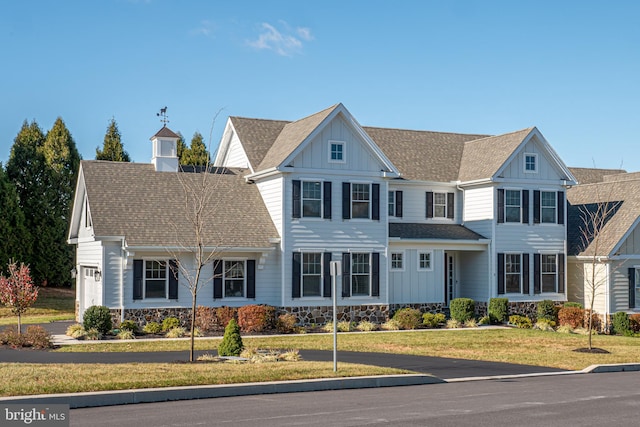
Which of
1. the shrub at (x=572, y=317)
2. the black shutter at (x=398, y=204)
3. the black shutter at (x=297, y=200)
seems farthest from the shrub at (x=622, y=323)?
the black shutter at (x=297, y=200)

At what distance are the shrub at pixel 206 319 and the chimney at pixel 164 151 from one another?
6997 mm

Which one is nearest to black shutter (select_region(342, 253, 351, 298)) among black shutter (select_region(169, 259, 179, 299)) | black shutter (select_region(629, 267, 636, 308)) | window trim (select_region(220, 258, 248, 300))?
window trim (select_region(220, 258, 248, 300))

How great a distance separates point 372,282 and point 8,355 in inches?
603

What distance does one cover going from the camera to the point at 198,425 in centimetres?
1170

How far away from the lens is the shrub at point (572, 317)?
33594mm

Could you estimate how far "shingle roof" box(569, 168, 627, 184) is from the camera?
4459 cm

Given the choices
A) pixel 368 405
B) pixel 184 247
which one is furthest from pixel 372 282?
pixel 368 405

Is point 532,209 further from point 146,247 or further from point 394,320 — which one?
point 146,247

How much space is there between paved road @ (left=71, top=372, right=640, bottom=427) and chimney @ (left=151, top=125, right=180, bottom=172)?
1951 cm

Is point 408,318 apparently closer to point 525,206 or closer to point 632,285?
point 525,206

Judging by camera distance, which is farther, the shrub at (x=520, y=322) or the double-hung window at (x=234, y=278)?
the shrub at (x=520, y=322)

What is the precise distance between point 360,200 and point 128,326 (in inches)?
421

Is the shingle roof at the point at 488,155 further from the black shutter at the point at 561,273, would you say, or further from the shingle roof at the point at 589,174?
the shingle roof at the point at 589,174

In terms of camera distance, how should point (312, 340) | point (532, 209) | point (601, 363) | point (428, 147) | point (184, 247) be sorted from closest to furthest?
point (601, 363) → point (312, 340) → point (184, 247) → point (532, 209) → point (428, 147)
